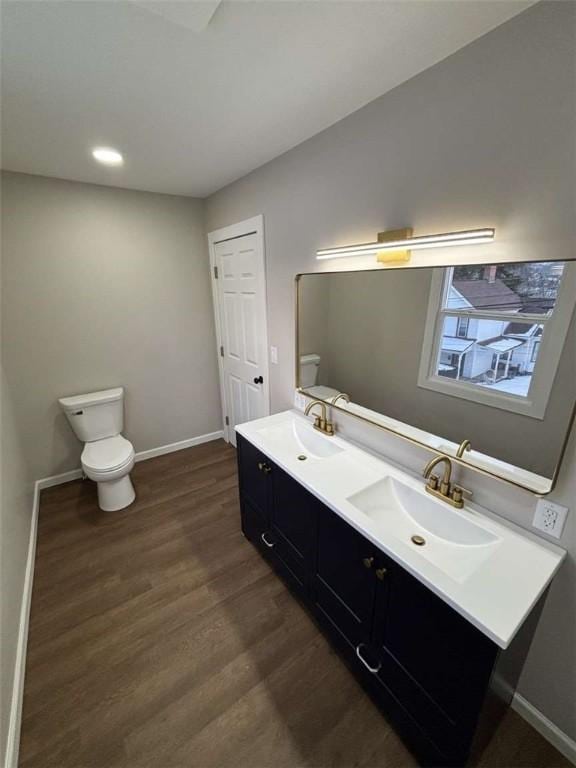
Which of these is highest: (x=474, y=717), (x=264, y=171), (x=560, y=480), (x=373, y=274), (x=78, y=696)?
(x=264, y=171)

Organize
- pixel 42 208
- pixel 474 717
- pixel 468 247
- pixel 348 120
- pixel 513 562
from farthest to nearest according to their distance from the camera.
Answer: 1. pixel 42 208
2. pixel 348 120
3. pixel 468 247
4. pixel 513 562
5. pixel 474 717

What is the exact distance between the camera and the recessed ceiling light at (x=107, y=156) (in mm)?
1798

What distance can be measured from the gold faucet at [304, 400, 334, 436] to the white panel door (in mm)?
668

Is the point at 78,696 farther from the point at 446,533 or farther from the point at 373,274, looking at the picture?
the point at 373,274

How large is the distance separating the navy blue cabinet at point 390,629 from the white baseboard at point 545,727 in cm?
17

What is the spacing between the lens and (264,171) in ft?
6.77

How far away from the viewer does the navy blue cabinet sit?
3.00ft

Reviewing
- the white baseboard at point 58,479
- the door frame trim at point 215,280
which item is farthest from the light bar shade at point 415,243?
the white baseboard at point 58,479

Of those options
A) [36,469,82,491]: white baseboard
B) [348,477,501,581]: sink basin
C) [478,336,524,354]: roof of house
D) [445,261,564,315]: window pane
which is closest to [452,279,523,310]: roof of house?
[445,261,564,315]: window pane

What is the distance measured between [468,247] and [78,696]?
2430 millimetres

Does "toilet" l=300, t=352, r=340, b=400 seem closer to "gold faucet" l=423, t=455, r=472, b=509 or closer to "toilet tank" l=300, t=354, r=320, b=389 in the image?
"toilet tank" l=300, t=354, r=320, b=389

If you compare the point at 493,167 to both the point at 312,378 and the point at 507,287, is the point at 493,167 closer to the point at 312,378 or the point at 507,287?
the point at 507,287

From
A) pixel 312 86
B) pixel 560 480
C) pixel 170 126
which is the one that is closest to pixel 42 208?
pixel 170 126

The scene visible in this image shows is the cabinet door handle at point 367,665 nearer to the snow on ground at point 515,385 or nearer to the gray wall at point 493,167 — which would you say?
the gray wall at point 493,167
